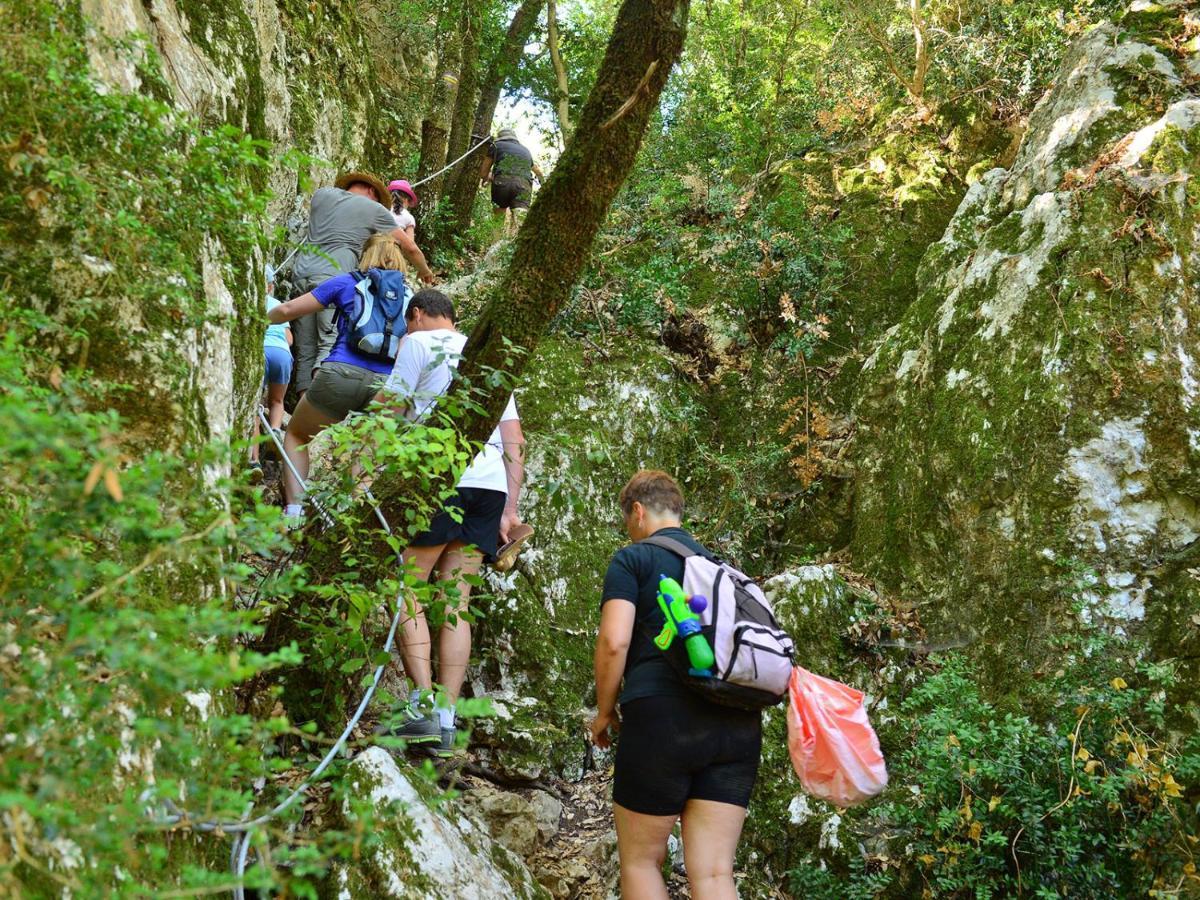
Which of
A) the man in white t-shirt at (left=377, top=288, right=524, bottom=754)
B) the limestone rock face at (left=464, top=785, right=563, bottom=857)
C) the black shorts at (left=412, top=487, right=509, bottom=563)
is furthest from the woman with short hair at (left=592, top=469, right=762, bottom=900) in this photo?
the limestone rock face at (left=464, top=785, right=563, bottom=857)

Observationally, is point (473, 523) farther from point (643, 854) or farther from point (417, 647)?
point (643, 854)

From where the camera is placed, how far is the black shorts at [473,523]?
15.2 feet

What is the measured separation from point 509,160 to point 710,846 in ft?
31.7

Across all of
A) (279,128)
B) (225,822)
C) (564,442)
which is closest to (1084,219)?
(564,442)

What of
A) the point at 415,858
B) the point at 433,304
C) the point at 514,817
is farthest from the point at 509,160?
the point at 415,858

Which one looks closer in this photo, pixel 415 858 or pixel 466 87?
pixel 415 858

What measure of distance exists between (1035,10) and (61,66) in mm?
10530

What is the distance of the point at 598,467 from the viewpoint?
7.39 metres

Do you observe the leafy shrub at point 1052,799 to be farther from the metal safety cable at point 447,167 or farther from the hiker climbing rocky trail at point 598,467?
the metal safety cable at point 447,167

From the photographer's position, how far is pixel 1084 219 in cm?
658

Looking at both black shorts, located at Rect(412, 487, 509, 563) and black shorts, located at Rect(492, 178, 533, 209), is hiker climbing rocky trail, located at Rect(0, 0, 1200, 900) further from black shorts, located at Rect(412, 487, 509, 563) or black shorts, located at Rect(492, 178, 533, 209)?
black shorts, located at Rect(492, 178, 533, 209)

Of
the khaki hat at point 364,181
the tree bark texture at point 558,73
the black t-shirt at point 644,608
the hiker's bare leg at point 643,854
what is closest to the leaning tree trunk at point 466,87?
the tree bark texture at point 558,73

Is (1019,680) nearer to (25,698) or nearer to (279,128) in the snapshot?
(25,698)

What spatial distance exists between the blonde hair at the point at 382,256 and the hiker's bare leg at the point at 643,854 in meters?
4.21
